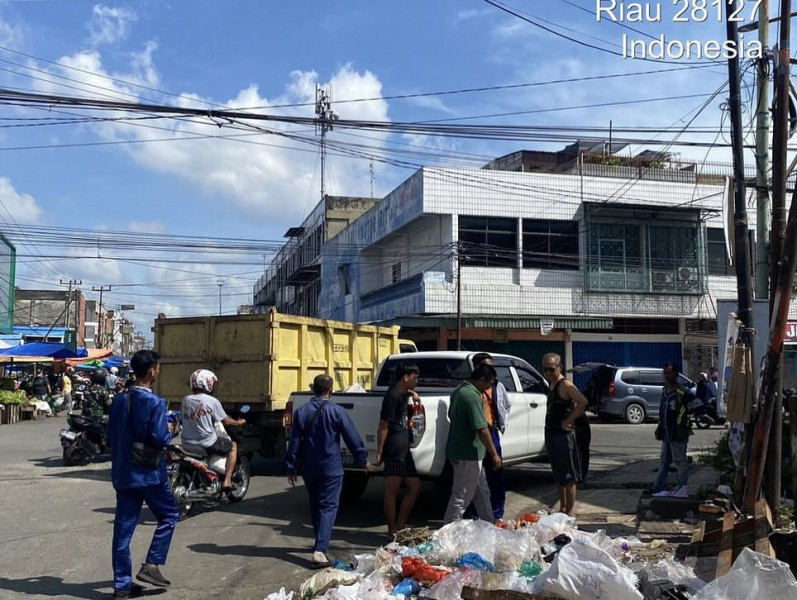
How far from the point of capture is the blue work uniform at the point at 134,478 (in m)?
5.92

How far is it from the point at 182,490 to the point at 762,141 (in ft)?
30.6

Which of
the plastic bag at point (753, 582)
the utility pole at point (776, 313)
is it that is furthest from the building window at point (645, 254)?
the plastic bag at point (753, 582)

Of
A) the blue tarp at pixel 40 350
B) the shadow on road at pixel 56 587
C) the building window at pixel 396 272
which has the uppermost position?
the building window at pixel 396 272

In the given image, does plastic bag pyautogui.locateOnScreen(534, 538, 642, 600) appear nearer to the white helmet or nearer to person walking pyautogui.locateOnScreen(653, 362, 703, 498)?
person walking pyautogui.locateOnScreen(653, 362, 703, 498)

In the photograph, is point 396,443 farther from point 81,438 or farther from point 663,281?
point 663,281

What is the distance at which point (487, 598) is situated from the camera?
5.08 meters

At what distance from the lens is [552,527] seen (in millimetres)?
6742

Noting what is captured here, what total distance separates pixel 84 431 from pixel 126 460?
8323 millimetres

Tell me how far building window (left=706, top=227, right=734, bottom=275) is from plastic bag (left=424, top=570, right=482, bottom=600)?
28.2m

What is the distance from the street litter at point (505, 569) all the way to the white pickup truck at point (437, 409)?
1.16m

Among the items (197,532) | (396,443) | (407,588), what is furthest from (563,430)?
(197,532)

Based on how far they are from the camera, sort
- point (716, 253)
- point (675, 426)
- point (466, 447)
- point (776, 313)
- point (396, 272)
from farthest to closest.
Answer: point (396, 272)
point (716, 253)
point (675, 426)
point (466, 447)
point (776, 313)

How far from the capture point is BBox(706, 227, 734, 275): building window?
3105cm

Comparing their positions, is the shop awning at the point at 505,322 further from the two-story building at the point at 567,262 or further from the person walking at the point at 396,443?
the person walking at the point at 396,443
